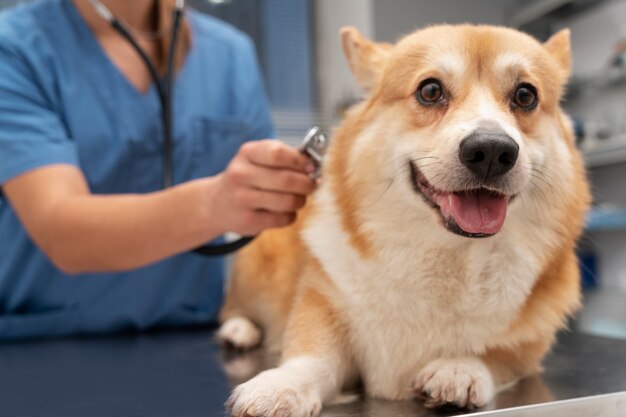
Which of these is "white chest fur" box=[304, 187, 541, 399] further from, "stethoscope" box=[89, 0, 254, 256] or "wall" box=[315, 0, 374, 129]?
"wall" box=[315, 0, 374, 129]

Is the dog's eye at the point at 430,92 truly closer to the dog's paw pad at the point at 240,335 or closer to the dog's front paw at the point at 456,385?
the dog's front paw at the point at 456,385

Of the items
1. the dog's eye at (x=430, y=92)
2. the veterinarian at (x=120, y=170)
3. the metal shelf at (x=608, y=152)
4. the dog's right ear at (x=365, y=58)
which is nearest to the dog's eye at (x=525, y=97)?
the dog's eye at (x=430, y=92)

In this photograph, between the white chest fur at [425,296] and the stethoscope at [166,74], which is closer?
the white chest fur at [425,296]

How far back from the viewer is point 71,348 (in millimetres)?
1185

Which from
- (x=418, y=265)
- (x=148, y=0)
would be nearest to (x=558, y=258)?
(x=418, y=265)

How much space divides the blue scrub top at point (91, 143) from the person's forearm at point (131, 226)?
17 cm

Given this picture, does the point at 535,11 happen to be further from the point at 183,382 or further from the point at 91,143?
the point at 183,382

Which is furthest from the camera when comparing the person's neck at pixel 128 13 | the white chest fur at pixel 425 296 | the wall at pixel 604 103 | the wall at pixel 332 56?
the wall at pixel 332 56

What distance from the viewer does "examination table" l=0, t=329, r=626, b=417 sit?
701 mm

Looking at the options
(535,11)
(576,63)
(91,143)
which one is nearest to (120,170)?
(91,143)

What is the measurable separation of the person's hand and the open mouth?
0.26 metres

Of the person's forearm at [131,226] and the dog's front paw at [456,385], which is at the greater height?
the person's forearm at [131,226]

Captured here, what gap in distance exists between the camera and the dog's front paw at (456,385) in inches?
27.6

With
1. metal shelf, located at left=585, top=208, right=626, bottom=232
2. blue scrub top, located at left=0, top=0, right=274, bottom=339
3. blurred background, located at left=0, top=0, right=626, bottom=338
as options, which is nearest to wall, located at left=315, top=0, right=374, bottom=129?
blurred background, located at left=0, top=0, right=626, bottom=338
